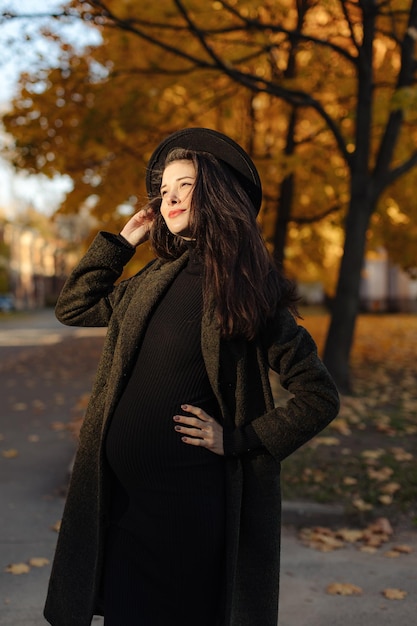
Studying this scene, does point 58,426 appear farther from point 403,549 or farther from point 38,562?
point 403,549

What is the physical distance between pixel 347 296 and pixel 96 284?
28.2ft

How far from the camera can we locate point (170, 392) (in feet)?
7.47

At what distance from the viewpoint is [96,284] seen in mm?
2570

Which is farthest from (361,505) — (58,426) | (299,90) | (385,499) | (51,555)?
(299,90)

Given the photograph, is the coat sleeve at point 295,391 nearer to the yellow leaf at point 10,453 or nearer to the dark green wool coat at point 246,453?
the dark green wool coat at point 246,453

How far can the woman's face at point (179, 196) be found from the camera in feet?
7.77

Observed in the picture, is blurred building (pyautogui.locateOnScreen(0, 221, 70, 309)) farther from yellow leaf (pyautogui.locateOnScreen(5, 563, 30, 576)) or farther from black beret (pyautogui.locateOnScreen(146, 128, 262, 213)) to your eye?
black beret (pyautogui.locateOnScreen(146, 128, 262, 213))

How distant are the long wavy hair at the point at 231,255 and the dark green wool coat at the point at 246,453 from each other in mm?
63

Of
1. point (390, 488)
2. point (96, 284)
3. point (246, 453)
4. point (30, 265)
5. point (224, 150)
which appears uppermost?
point (224, 150)

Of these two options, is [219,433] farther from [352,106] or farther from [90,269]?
[352,106]

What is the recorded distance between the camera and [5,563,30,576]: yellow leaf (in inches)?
181

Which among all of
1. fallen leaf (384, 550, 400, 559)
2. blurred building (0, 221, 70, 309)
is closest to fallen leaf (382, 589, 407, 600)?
fallen leaf (384, 550, 400, 559)

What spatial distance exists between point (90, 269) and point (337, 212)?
41.9 ft

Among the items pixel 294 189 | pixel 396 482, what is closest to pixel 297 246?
pixel 294 189
